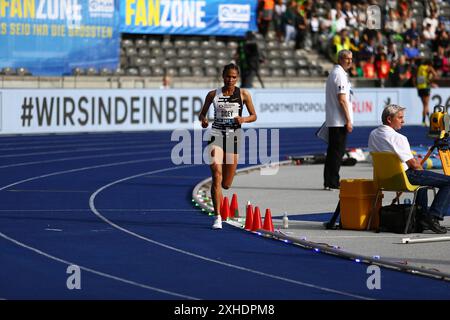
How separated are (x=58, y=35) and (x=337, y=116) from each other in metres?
15.6

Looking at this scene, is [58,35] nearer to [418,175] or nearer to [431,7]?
[431,7]

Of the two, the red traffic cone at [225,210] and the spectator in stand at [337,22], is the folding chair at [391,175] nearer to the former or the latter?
the red traffic cone at [225,210]

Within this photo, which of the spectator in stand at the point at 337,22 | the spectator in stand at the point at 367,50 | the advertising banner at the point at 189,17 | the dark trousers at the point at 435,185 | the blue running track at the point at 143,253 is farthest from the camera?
the spectator in stand at the point at 337,22

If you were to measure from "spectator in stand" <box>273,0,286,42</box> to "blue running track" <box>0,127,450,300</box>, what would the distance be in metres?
18.4

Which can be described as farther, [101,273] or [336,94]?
[336,94]

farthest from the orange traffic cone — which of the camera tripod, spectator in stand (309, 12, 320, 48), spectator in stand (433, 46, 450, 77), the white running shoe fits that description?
spectator in stand (433, 46, 450, 77)

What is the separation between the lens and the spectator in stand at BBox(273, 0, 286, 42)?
37.5 metres

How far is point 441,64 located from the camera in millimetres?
Result: 39438

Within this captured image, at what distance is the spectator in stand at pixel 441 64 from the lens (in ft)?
129

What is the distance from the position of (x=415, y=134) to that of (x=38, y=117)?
32.0ft

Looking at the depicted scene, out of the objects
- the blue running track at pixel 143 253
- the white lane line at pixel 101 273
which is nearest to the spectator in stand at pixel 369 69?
the blue running track at pixel 143 253

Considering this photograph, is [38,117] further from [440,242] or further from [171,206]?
[440,242]

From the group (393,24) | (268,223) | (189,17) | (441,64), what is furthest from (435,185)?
(393,24)

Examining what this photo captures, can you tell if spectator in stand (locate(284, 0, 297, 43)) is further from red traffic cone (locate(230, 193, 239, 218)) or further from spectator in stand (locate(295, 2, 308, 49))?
red traffic cone (locate(230, 193, 239, 218))
